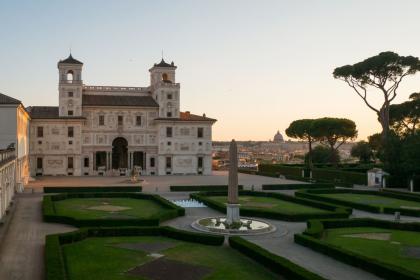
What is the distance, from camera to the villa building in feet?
211

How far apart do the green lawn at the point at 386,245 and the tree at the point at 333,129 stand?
1998 inches

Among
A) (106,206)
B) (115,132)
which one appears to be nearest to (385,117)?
(115,132)

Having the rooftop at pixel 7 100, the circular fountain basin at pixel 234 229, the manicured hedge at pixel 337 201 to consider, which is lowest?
the circular fountain basin at pixel 234 229

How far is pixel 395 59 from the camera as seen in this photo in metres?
56.6

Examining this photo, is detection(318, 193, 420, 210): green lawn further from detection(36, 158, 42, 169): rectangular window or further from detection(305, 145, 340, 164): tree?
detection(305, 145, 340, 164): tree

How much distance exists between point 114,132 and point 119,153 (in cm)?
472

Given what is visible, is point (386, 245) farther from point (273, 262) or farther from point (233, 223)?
point (233, 223)

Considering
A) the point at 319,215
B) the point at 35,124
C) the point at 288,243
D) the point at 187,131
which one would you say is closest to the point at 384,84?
the point at 187,131

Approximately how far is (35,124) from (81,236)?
4620 centimetres

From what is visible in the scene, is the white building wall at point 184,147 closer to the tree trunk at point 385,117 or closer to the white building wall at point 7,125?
the tree trunk at point 385,117

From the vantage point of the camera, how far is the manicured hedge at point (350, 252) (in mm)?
15742

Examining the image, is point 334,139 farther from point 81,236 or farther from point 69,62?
point 81,236

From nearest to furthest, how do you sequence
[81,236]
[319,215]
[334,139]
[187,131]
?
1. [81,236]
2. [319,215]
3. [187,131]
4. [334,139]

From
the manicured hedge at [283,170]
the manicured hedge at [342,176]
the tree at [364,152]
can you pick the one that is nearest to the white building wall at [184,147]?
the manicured hedge at [283,170]
